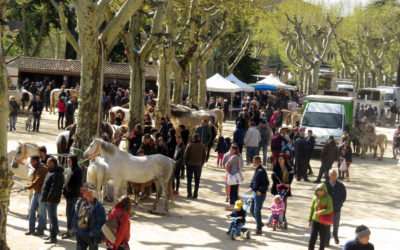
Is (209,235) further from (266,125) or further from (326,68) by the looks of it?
(326,68)

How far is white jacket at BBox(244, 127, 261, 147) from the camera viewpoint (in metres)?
19.6

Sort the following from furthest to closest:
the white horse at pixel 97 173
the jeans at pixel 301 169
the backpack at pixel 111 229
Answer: the jeans at pixel 301 169 < the white horse at pixel 97 173 < the backpack at pixel 111 229

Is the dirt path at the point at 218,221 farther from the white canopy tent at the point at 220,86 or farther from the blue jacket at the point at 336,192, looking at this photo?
the white canopy tent at the point at 220,86

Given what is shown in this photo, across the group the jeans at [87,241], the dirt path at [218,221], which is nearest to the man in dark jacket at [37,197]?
the dirt path at [218,221]

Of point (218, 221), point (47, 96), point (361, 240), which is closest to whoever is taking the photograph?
point (361, 240)

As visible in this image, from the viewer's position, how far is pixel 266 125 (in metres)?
20.9

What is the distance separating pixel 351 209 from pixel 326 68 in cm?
11100

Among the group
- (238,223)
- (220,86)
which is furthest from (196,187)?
(220,86)

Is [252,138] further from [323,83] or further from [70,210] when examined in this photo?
[323,83]

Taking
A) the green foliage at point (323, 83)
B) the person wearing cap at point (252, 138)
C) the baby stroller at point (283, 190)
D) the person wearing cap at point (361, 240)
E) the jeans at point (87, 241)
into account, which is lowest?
the jeans at point (87, 241)

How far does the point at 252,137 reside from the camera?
19688 mm

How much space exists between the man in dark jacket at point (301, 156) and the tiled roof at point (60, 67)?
24173 mm

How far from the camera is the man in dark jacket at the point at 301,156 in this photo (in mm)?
18031

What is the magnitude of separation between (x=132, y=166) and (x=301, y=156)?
23.9 ft
